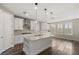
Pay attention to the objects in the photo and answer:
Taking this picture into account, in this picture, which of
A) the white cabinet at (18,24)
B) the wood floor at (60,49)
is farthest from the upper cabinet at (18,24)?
the wood floor at (60,49)

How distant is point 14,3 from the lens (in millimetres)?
1889

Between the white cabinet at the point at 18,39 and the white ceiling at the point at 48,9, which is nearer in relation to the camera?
the white ceiling at the point at 48,9

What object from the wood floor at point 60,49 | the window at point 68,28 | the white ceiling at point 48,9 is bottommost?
the wood floor at point 60,49

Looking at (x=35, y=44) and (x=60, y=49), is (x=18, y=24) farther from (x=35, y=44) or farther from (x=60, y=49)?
(x=60, y=49)

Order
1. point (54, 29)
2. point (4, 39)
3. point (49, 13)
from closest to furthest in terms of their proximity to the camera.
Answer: point (49, 13)
point (54, 29)
point (4, 39)

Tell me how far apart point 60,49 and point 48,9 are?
92cm

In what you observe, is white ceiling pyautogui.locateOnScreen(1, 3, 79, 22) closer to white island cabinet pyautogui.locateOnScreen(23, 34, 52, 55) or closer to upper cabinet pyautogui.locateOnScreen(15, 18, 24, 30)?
upper cabinet pyautogui.locateOnScreen(15, 18, 24, 30)

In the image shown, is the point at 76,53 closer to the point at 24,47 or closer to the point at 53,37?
the point at 53,37

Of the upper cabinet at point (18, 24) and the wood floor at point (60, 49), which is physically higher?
the upper cabinet at point (18, 24)

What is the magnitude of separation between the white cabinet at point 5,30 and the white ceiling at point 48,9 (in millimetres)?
205

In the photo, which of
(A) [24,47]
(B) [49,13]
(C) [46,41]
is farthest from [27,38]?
(B) [49,13]

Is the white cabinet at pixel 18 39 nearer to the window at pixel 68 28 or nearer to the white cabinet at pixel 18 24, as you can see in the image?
the white cabinet at pixel 18 24

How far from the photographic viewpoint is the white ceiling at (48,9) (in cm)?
185
